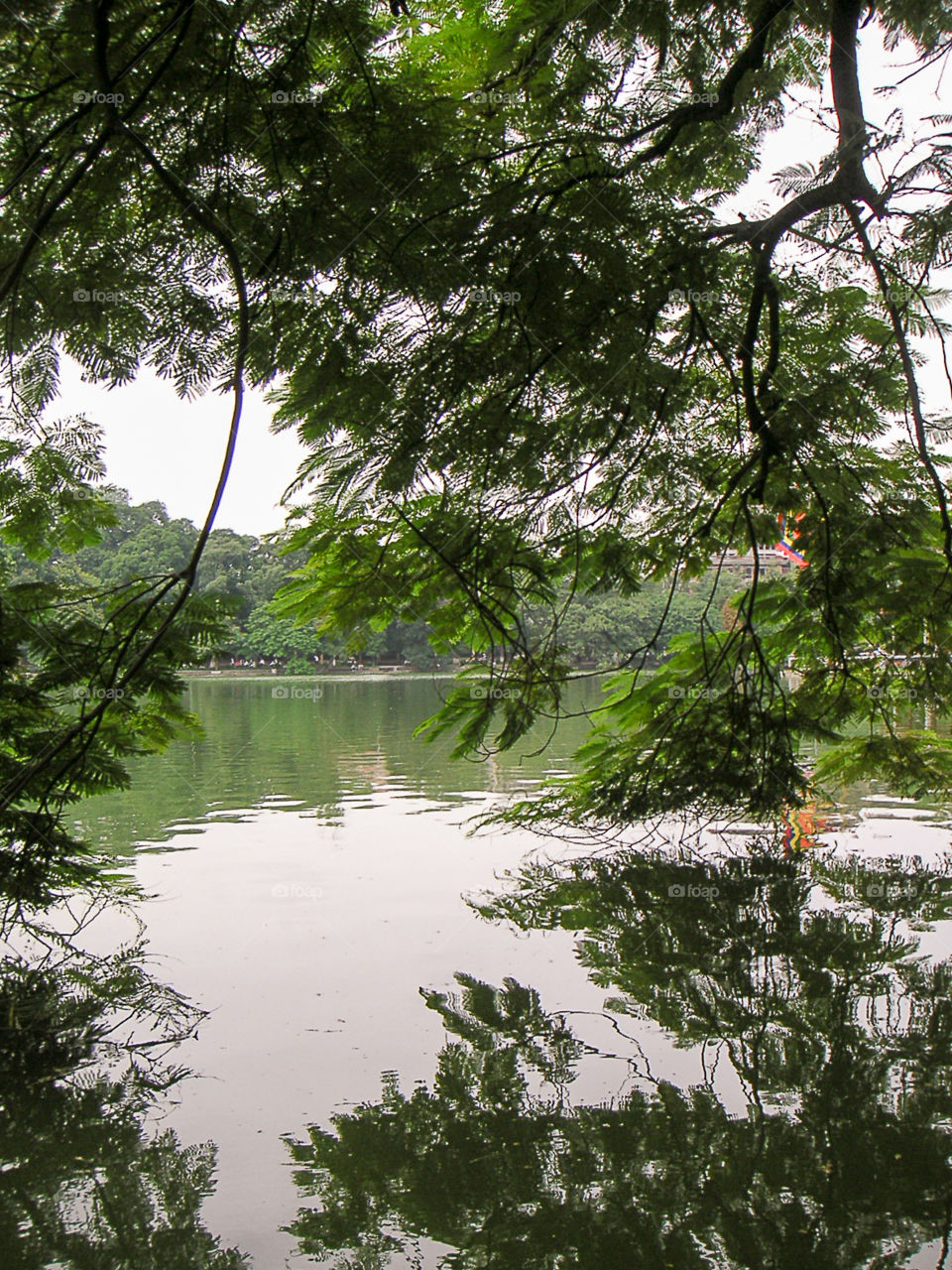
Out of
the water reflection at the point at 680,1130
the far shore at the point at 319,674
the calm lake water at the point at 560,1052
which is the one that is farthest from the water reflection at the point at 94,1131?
the far shore at the point at 319,674

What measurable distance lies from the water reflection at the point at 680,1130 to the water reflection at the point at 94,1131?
0.33m

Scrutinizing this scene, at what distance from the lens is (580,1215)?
2.63m

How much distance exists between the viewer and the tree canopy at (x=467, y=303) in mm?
3324

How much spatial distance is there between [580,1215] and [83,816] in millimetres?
7040

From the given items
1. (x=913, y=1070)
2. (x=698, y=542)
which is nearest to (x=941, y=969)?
(x=913, y=1070)

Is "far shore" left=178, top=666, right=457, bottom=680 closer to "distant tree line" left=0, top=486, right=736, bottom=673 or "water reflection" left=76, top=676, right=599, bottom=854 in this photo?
"distant tree line" left=0, top=486, right=736, bottom=673

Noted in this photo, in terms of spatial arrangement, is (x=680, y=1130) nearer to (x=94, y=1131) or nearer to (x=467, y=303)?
(x=94, y=1131)

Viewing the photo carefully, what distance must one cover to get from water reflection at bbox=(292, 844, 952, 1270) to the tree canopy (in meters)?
1.06

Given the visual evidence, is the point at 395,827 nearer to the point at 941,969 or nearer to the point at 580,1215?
the point at 941,969

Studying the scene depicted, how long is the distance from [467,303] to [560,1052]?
255cm

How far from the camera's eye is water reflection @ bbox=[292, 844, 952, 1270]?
8.33ft

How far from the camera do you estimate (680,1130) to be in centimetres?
305

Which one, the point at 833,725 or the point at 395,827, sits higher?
the point at 833,725

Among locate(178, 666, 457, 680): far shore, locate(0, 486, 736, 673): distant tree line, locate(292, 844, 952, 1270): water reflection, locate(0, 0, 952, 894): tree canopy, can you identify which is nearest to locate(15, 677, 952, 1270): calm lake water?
locate(292, 844, 952, 1270): water reflection
